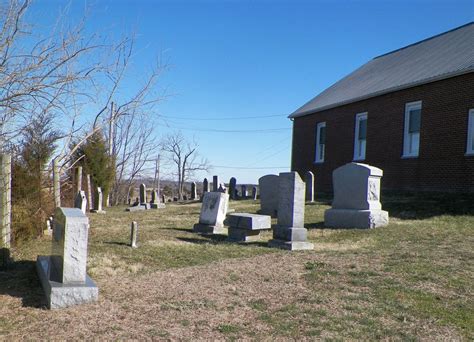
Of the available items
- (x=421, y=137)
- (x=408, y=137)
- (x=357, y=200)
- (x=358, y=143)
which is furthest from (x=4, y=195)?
(x=358, y=143)

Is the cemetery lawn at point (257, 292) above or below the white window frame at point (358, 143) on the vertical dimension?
below

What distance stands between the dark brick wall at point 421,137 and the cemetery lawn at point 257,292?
704cm

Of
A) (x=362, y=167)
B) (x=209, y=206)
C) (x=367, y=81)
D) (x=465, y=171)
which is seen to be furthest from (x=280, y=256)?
(x=367, y=81)

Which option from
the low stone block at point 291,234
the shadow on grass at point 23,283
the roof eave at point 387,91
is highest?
the roof eave at point 387,91

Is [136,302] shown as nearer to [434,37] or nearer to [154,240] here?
[154,240]

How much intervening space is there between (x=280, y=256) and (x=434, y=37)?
19230 millimetres

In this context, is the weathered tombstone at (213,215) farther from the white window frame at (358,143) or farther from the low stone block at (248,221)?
the white window frame at (358,143)

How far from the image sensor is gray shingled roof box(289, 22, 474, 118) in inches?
692

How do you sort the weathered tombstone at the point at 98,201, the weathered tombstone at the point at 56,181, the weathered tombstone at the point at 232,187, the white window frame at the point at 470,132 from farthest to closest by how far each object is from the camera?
the weathered tombstone at the point at 232,187
the weathered tombstone at the point at 98,201
the white window frame at the point at 470,132
the weathered tombstone at the point at 56,181

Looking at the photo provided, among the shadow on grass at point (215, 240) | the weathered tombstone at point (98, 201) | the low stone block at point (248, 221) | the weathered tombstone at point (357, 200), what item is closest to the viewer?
the shadow on grass at point (215, 240)

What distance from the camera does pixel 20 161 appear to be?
10102mm

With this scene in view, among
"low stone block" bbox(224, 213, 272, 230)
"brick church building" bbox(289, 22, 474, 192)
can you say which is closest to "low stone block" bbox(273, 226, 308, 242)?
"low stone block" bbox(224, 213, 272, 230)

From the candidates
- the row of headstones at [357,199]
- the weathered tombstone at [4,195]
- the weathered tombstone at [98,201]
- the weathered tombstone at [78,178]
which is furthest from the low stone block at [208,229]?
the weathered tombstone at [98,201]

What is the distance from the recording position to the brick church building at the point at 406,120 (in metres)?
16.4
